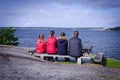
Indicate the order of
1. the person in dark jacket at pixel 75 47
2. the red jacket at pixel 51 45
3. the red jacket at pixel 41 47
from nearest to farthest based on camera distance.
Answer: the person in dark jacket at pixel 75 47 → the red jacket at pixel 51 45 → the red jacket at pixel 41 47

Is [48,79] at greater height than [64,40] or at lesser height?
lesser

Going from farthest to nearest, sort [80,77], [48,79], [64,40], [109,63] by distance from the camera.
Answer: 1. [109,63]
2. [64,40]
3. [80,77]
4. [48,79]

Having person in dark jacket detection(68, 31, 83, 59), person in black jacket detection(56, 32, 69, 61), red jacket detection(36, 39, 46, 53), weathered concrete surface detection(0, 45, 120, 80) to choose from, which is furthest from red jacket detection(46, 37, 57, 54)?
weathered concrete surface detection(0, 45, 120, 80)

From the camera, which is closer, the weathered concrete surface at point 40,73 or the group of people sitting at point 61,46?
the weathered concrete surface at point 40,73

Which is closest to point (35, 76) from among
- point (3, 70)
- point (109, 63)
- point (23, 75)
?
point (23, 75)

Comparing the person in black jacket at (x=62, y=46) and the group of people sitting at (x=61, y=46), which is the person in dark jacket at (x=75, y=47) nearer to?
the group of people sitting at (x=61, y=46)

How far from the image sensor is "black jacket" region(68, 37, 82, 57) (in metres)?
18.0

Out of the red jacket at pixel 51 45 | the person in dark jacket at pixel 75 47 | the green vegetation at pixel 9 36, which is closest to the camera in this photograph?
the person in dark jacket at pixel 75 47

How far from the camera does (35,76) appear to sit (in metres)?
13.0

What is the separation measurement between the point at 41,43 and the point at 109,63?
590cm

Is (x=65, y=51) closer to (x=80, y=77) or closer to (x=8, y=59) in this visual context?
(x=8, y=59)

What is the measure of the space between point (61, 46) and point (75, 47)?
114cm

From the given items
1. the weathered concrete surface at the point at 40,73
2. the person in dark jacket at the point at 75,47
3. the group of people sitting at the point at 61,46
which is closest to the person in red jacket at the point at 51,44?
the group of people sitting at the point at 61,46

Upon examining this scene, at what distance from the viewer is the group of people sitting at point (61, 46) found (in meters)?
18.0
